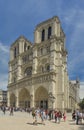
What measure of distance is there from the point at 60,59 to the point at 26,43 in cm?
2066

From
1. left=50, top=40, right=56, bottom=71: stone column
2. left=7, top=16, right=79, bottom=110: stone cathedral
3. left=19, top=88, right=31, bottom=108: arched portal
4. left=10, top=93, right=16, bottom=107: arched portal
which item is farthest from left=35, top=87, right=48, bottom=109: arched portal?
left=10, top=93, right=16, bottom=107: arched portal

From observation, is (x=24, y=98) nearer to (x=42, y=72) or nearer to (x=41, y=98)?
(x=41, y=98)

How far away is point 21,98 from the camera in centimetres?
7662

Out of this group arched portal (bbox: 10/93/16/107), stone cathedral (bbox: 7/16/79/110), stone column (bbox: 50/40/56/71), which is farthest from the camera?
arched portal (bbox: 10/93/16/107)

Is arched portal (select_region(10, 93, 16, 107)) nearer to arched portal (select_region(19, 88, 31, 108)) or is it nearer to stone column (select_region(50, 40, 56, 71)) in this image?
arched portal (select_region(19, 88, 31, 108))

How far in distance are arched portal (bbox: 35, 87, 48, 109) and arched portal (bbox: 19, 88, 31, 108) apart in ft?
12.9

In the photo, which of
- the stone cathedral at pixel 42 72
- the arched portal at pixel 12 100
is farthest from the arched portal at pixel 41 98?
the arched portal at pixel 12 100

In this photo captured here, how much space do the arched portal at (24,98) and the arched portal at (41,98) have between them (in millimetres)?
3936

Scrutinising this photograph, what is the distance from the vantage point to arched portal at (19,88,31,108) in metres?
74.6

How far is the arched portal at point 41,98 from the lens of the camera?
68.9m

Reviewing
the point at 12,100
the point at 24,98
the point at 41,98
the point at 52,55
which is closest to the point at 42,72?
the point at 52,55

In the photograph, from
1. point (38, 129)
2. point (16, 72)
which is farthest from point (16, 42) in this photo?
point (38, 129)

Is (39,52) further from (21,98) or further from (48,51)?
(21,98)

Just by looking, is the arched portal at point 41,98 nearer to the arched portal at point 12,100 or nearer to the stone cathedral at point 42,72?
the stone cathedral at point 42,72
